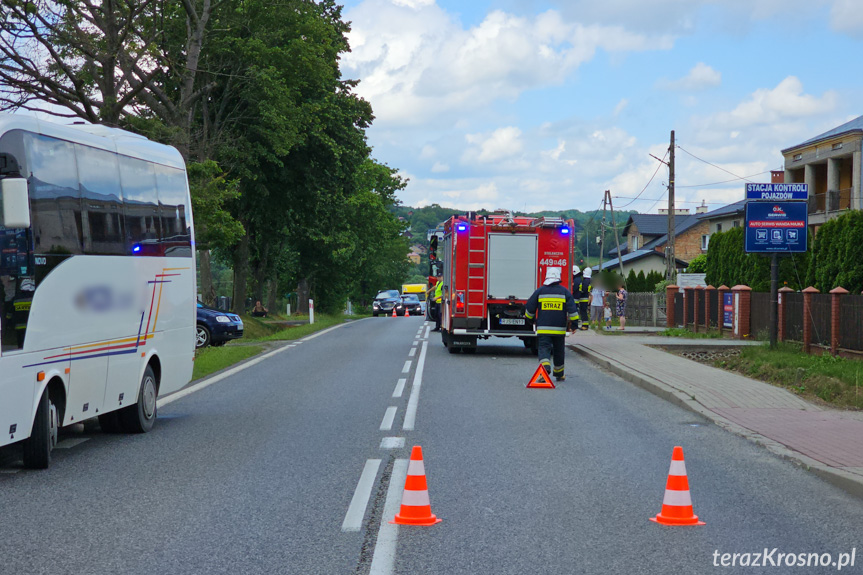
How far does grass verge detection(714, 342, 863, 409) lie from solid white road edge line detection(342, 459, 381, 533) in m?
7.49

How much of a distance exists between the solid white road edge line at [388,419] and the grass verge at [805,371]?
5.96 meters

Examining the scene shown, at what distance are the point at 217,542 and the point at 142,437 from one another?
4.94 metres

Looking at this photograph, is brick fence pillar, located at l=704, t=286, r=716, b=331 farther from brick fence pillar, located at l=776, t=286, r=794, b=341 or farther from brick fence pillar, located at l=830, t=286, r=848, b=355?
brick fence pillar, located at l=830, t=286, r=848, b=355

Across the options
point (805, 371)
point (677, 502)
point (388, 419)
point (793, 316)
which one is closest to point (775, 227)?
point (793, 316)

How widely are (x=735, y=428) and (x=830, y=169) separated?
36134 mm

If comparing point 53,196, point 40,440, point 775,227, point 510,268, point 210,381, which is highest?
point 775,227

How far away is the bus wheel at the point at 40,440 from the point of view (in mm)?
8398

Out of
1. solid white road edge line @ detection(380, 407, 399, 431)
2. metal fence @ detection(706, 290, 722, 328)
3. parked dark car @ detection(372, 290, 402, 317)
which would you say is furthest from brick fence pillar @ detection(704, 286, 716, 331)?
parked dark car @ detection(372, 290, 402, 317)

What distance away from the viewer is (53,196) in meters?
8.84

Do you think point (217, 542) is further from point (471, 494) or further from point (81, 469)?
point (81, 469)

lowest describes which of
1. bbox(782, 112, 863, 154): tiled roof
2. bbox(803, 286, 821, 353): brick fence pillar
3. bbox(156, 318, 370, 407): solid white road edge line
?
bbox(156, 318, 370, 407): solid white road edge line

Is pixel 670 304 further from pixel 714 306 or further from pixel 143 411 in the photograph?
pixel 143 411

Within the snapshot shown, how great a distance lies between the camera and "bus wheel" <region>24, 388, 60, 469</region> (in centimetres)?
840

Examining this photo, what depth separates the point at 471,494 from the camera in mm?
7414
